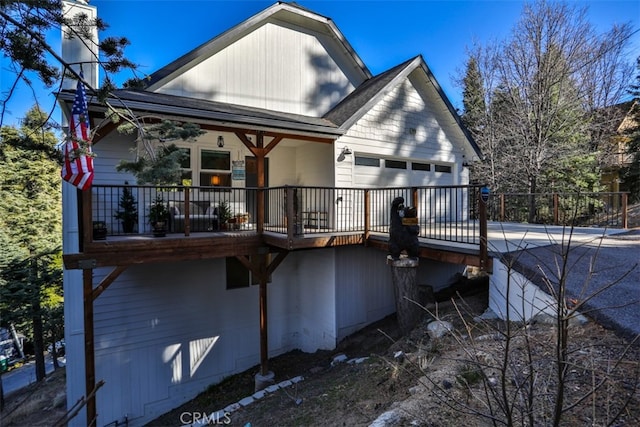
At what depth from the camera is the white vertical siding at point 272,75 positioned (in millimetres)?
8406

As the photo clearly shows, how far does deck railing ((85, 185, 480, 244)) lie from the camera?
650 cm

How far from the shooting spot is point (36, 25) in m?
3.54

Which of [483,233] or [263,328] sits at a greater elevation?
[483,233]

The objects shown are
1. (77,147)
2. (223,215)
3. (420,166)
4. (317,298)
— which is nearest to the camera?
(77,147)

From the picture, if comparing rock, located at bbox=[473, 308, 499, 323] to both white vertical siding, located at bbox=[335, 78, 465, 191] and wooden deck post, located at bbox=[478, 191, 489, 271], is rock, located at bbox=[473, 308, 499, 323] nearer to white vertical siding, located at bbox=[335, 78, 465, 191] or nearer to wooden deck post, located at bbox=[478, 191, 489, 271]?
wooden deck post, located at bbox=[478, 191, 489, 271]

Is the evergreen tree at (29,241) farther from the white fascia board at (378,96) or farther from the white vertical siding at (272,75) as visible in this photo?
the white fascia board at (378,96)

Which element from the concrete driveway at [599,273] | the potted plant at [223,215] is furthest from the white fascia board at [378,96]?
the concrete driveway at [599,273]

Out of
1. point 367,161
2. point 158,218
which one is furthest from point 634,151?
point 158,218

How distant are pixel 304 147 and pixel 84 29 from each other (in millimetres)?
6236

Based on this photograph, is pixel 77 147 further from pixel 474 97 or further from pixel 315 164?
pixel 474 97

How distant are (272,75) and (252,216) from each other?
4.19 metres

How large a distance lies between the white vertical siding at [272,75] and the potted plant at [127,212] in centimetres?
294

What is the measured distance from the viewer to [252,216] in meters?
9.40

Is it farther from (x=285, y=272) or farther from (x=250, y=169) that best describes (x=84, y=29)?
(x=285, y=272)
